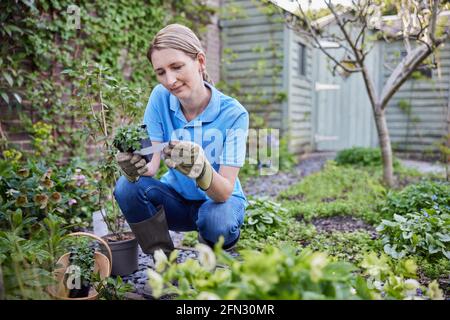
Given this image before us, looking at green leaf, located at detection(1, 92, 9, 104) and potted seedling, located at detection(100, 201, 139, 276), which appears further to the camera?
green leaf, located at detection(1, 92, 9, 104)

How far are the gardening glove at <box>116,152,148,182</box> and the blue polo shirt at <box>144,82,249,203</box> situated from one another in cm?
27

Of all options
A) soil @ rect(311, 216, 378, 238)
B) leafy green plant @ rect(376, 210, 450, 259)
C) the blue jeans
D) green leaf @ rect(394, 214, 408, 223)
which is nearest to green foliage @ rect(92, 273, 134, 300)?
the blue jeans

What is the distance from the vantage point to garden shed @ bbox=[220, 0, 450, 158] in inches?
259

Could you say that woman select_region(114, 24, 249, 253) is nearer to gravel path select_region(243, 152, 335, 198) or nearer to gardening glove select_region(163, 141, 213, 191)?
gardening glove select_region(163, 141, 213, 191)

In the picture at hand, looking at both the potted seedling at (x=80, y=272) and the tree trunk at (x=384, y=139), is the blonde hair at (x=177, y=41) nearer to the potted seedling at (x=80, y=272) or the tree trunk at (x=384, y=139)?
the potted seedling at (x=80, y=272)

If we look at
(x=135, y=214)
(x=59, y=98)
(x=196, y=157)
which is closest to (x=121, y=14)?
(x=59, y=98)

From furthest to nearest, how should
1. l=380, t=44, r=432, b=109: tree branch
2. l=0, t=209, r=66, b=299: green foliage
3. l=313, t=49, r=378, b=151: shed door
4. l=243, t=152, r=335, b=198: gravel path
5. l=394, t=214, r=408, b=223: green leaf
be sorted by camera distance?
l=313, t=49, r=378, b=151: shed door → l=243, t=152, r=335, b=198: gravel path → l=380, t=44, r=432, b=109: tree branch → l=394, t=214, r=408, b=223: green leaf → l=0, t=209, r=66, b=299: green foliage

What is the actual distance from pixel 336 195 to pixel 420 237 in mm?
1904

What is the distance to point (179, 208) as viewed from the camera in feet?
6.16

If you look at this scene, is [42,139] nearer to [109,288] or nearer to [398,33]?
[109,288]

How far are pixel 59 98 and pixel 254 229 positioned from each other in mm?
2280

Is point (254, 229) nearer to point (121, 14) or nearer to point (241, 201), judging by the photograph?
point (241, 201)

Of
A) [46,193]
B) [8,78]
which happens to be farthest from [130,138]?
[8,78]

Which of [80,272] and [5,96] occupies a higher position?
[5,96]
